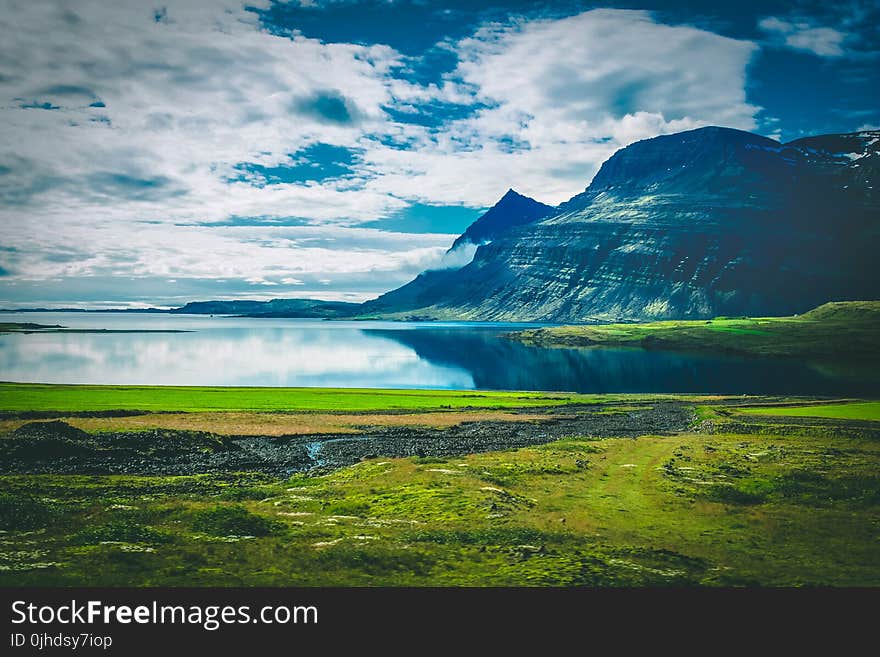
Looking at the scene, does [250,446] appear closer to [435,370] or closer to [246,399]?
[246,399]

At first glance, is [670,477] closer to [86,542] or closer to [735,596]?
[735,596]

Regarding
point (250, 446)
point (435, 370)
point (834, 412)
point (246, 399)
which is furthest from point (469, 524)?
point (435, 370)

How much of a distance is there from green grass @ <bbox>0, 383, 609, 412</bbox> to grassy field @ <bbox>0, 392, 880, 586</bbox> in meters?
34.2

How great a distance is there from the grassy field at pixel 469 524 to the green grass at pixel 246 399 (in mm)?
34152

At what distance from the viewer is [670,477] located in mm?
31234

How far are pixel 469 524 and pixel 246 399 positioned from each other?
56.2 meters

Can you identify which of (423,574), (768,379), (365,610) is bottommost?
(768,379)

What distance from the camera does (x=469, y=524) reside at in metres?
22.6

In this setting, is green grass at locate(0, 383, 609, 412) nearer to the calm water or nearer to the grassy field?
the calm water

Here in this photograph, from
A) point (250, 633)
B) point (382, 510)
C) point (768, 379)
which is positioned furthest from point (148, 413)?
point (768, 379)

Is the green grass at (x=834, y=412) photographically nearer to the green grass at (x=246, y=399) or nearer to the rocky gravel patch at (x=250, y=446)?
the rocky gravel patch at (x=250, y=446)

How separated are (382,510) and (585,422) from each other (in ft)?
130

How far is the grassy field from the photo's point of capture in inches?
661

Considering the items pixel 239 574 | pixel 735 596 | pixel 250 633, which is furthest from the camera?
pixel 239 574
